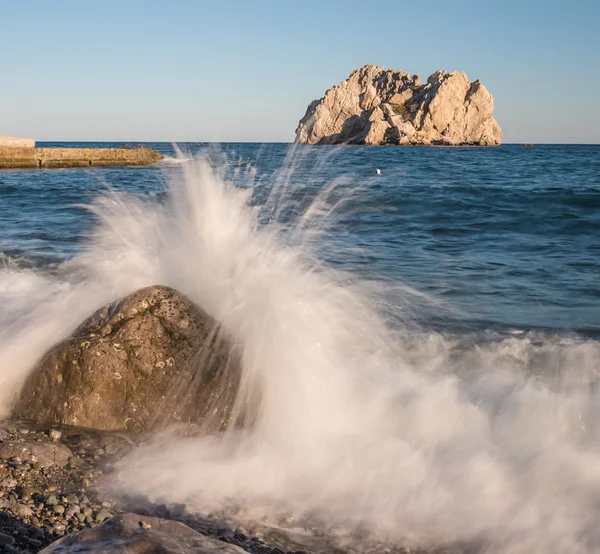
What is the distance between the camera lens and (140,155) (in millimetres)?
41938

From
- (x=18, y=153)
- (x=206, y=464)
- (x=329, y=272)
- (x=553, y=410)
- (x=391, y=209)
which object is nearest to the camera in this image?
(x=206, y=464)

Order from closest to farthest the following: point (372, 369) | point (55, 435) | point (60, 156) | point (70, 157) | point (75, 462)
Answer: point (75, 462) < point (55, 435) < point (372, 369) < point (60, 156) < point (70, 157)

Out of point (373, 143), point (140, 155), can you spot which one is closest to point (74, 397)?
point (140, 155)

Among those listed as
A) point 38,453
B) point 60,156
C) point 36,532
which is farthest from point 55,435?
point 60,156

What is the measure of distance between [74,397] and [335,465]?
1.96m

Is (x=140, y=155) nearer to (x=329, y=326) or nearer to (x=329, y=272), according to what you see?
(x=329, y=272)

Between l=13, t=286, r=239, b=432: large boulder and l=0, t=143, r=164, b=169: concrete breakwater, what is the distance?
106 ft

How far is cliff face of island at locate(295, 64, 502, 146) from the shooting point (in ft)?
318

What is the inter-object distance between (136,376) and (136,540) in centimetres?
264

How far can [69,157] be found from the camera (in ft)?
122

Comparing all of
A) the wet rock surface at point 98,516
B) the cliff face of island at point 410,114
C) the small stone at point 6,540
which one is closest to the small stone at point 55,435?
the wet rock surface at point 98,516

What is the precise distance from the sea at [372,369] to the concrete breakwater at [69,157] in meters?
25.7

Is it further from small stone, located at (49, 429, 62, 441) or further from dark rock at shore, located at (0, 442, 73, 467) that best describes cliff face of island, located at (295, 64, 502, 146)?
dark rock at shore, located at (0, 442, 73, 467)

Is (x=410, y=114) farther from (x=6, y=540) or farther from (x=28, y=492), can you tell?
(x=6, y=540)
